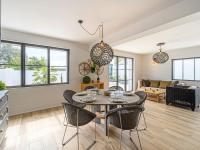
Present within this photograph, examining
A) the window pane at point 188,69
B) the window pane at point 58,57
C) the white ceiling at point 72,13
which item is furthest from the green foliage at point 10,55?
the window pane at point 188,69


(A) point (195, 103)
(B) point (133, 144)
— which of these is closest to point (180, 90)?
(A) point (195, 103)

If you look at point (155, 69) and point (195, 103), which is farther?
point (155, 69)

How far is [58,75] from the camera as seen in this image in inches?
193

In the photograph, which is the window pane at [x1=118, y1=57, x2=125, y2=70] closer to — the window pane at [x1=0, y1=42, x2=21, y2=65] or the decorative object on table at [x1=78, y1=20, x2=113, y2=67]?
the decorative object on table at [x1=78, y1=20, x2=113, y2=67]

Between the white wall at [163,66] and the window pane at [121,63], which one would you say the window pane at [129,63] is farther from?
the white wall at [163,66]

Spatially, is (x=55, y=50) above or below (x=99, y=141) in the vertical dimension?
above

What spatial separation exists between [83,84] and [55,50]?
5.43ft

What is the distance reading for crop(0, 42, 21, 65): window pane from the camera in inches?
148

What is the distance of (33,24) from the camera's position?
3.37 m

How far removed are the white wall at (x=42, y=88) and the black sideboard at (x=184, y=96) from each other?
146 inches

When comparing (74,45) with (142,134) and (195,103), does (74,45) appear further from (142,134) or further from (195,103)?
(195,103)

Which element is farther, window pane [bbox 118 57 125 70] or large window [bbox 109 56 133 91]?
window pane [bbox 118 57 125 70]

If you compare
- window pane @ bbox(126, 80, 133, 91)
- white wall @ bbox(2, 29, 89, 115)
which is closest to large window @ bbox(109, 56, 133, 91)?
window pane @ bbox(126, 80, 133, 91)

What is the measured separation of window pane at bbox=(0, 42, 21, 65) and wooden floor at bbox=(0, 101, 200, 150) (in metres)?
1.65
